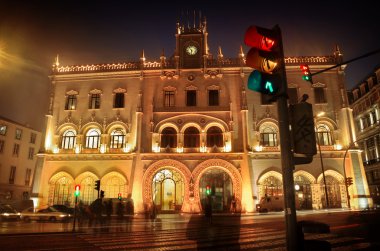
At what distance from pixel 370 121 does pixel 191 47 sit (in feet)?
107

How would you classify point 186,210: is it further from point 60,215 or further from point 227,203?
point 60,215

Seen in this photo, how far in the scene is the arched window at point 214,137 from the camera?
33375 millimetres

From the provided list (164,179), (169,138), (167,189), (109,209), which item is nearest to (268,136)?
(169,138)

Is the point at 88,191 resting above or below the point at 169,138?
below

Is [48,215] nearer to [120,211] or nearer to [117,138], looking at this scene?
[120,211]

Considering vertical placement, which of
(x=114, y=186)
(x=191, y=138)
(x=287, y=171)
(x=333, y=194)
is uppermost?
(x=191, y=138)

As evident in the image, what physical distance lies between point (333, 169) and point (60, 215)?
26.2 meters

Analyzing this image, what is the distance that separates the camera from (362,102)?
51.3 meters

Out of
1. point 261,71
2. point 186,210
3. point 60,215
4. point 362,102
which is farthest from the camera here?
point 362,102

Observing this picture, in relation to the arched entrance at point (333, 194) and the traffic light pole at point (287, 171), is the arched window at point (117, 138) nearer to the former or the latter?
the arched entrance at point (333, 194)

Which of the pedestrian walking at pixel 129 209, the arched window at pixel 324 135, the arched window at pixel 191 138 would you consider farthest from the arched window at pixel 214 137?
the arched window at pixel 324 135

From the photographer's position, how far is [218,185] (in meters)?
32.6

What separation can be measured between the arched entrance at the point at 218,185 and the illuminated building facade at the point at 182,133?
10cm

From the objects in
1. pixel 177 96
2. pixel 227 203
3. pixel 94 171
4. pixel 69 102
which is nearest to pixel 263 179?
pixel 227 203
